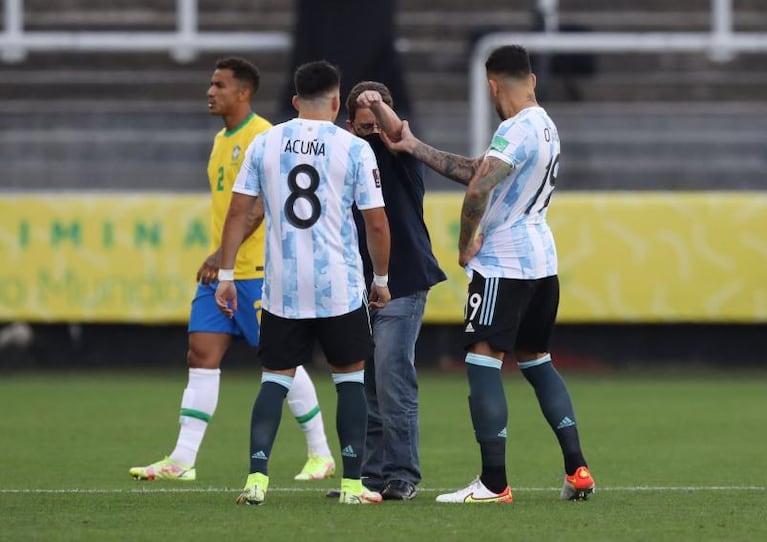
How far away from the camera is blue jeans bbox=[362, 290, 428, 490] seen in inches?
310

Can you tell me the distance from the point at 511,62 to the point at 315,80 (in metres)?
0.95

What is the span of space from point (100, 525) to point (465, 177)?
7.80 feet

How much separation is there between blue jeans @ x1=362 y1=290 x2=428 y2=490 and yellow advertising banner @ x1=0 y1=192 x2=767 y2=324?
10.1 metres

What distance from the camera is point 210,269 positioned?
8.73 meters

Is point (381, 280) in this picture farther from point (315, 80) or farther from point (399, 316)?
point (315, 80)

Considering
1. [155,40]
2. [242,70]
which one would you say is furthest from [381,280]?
[155,40]

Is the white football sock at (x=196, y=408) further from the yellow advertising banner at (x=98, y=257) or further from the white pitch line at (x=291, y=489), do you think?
the yellow advertising banner at (x=98, y=257)

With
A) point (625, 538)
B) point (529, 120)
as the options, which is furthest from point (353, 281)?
point (625, 538)

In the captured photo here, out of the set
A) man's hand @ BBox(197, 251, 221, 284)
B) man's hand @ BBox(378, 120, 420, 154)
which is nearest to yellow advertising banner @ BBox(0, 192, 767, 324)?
man's hand @ BBox(197, 251, 221, 284)

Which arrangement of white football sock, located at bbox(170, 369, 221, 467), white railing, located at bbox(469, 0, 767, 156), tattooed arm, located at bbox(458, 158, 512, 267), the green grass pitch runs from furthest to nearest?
1. white railing, located at bbox(469, 0, 767, 156)
2. white football sock, located at bbox(170, 369, 221, 467)
3. tattooed arm, located at bbox(458, 158, 512, 267)
4. the green grass pitch

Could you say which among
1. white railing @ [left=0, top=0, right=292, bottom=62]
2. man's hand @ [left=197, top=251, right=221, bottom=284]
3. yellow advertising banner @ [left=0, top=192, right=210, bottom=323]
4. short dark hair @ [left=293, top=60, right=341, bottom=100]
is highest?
short dark hair @ [left=293, top=60, right=341, bottom=100]

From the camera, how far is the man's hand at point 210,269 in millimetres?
8688

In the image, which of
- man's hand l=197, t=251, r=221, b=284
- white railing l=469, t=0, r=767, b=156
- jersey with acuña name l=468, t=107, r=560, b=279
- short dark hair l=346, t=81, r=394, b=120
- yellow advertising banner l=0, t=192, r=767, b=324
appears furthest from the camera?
white railing l=469, t=0, r=767, b=156

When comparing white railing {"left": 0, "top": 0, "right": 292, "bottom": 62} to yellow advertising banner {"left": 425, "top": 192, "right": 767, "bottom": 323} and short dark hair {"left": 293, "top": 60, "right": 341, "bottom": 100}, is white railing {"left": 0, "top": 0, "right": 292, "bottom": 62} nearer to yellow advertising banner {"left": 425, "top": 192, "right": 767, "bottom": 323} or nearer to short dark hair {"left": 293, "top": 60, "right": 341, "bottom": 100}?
yellow advertising banner {"left": 425, "top": 192, "right": 767, "bottom": 323}
